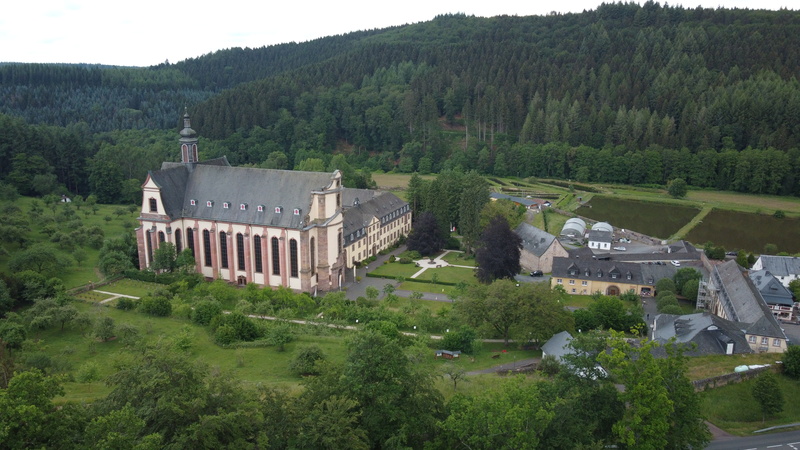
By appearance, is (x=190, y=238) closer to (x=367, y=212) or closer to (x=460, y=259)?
(x=367, y=212)

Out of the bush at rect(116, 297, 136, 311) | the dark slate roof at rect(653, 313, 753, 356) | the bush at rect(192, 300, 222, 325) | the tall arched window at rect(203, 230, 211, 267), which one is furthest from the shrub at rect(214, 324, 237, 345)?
the dark slate roof at rect(653, 313, 753, 356)

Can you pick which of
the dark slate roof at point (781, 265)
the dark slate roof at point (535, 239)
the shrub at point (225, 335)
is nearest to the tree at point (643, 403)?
the shrub at point (225, 335)

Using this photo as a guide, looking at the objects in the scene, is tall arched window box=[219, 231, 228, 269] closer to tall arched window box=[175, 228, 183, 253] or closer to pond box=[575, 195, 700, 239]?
tall arched window box=[175, 228, 183, 253]

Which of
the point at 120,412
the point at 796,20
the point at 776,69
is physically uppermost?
the point at 796,20

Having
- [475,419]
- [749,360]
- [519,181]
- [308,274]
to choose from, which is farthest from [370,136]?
[475,419]

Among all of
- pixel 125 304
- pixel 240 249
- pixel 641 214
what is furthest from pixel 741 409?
pixel 641 214

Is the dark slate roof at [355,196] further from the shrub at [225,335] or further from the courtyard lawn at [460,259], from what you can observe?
the shrub at [225,335]

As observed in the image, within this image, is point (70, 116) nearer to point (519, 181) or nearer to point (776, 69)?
point (519, 181)
